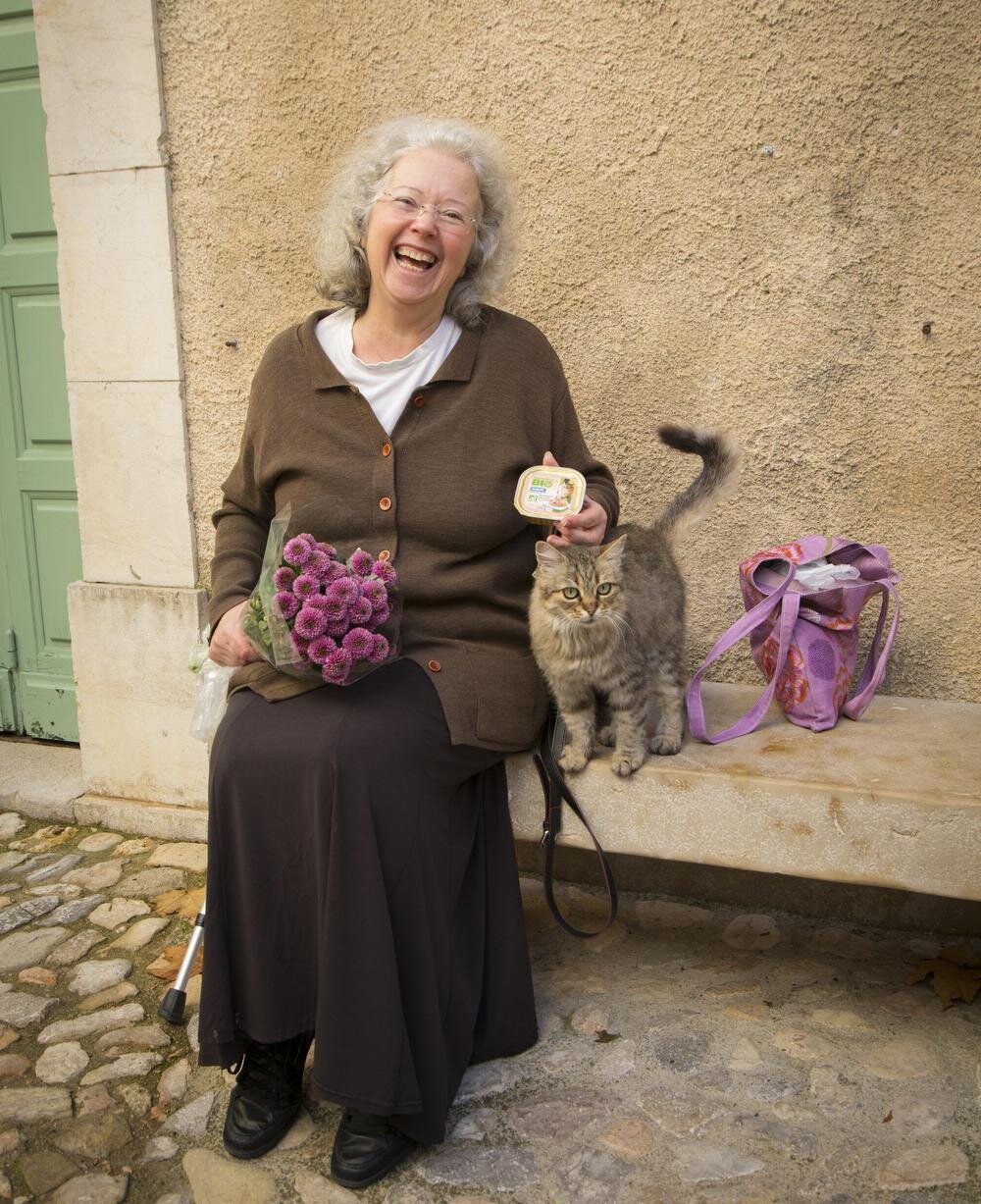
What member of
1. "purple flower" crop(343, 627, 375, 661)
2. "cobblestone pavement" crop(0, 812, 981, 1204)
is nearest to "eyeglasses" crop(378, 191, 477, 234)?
"purple flower" crop(343, 627, 375, 661)

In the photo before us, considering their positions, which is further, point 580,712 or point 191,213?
point 191,213

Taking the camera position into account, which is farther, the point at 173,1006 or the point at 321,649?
the point at 173,1006

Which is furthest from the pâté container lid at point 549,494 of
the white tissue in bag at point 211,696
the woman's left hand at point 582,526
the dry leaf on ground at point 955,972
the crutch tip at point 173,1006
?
the dry leaf on ground at point 955,972

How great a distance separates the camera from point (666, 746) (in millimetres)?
2566

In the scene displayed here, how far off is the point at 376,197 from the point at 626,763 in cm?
157

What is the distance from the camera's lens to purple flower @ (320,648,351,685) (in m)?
2.05

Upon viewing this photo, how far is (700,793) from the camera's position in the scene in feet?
7.91

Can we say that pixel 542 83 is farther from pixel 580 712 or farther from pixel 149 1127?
pixel 149 1127

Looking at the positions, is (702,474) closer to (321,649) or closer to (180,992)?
(321,649)

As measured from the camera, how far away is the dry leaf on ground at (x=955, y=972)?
2.66 meters

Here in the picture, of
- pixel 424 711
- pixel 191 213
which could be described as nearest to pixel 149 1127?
pixel 424 711

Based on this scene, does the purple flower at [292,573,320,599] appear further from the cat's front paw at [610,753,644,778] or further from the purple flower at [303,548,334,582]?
the cat's front paw at [610,753,644,778]

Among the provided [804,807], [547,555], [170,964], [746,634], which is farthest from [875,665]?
[170,964]

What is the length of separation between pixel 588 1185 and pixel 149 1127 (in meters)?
1.00
